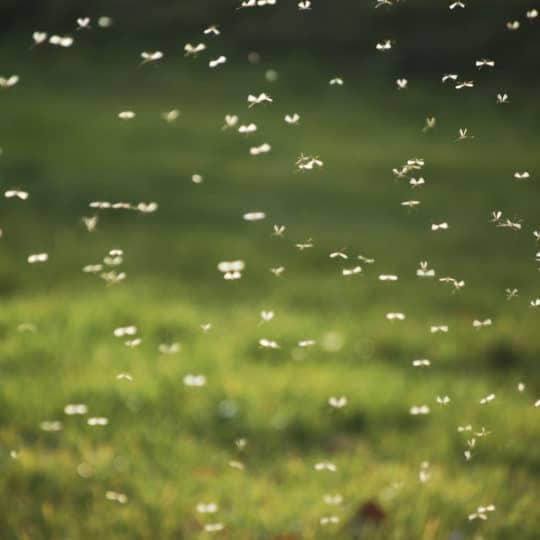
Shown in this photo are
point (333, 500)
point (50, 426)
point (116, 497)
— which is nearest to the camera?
point (116, 497)

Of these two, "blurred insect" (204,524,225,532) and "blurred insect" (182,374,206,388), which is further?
"blurred insect" (182,374,206,388)

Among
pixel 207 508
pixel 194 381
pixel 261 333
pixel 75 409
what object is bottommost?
pixel 261 333

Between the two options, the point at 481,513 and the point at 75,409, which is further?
the point at 75,409

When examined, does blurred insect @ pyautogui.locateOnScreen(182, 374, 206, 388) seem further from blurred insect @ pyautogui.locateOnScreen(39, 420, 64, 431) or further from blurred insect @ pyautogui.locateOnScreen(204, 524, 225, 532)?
blurred insect @ pyautogui.locateOnScreen(204, 524, 225, 532)

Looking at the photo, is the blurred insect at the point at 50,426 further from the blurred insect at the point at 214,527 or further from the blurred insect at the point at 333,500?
the blurred insect at the point at 333,500

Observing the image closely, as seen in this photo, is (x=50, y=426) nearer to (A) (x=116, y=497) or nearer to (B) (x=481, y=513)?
(A) (x=116, y=497)

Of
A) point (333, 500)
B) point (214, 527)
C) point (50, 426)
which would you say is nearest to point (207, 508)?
point (214, 527)

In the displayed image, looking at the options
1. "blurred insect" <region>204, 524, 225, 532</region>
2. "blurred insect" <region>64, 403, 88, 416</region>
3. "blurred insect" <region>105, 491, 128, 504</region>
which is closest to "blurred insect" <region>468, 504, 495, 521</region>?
"blurred insect" <region>204, 524, 225, 532</region>

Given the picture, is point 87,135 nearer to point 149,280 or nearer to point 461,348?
point 149,280

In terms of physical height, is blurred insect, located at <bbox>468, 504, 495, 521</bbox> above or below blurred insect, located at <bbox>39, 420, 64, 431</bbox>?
above

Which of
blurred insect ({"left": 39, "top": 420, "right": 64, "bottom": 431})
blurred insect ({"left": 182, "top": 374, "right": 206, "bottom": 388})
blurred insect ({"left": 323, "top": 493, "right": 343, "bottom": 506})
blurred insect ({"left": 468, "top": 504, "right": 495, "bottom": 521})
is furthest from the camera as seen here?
blurred insect ({"left": 182, "top": 374, "right": 206, "bottom": 388})
